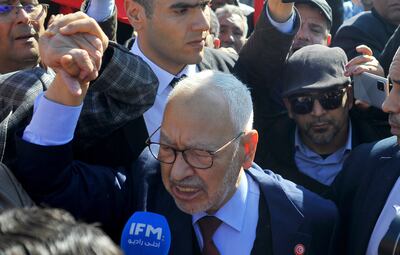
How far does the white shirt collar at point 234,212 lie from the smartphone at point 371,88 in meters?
0.87

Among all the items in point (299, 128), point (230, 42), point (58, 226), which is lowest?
point (230, 42)

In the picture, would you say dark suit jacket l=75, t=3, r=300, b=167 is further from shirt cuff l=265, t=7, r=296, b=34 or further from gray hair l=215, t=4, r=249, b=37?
gray hair l=215, t=4, r=249, b=37

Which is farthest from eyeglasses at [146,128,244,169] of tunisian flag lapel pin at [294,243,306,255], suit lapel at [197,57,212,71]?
suit lapel at [197,57,212,71]

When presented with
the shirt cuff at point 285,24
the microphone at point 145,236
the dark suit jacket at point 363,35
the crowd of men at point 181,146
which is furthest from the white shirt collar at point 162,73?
the dark suit jacket at point 363,35

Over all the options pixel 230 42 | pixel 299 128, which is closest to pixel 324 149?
pixel 299 128

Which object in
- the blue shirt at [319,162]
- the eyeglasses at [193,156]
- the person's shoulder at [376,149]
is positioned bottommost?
the blue shirt at [319,162]

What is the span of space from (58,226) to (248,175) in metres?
1.56

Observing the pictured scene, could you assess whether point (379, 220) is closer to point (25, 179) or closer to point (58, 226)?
point (25, 179)

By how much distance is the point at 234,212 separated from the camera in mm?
2545

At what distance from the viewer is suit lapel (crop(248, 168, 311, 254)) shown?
2.51m

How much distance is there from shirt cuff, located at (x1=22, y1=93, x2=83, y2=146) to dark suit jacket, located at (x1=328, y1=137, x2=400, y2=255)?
105cm

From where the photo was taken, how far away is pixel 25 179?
231 centimetres

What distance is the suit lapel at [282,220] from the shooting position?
8.23 ft

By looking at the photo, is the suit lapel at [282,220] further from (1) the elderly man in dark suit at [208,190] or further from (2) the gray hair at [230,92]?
(2) the gray hair at [230,92]
